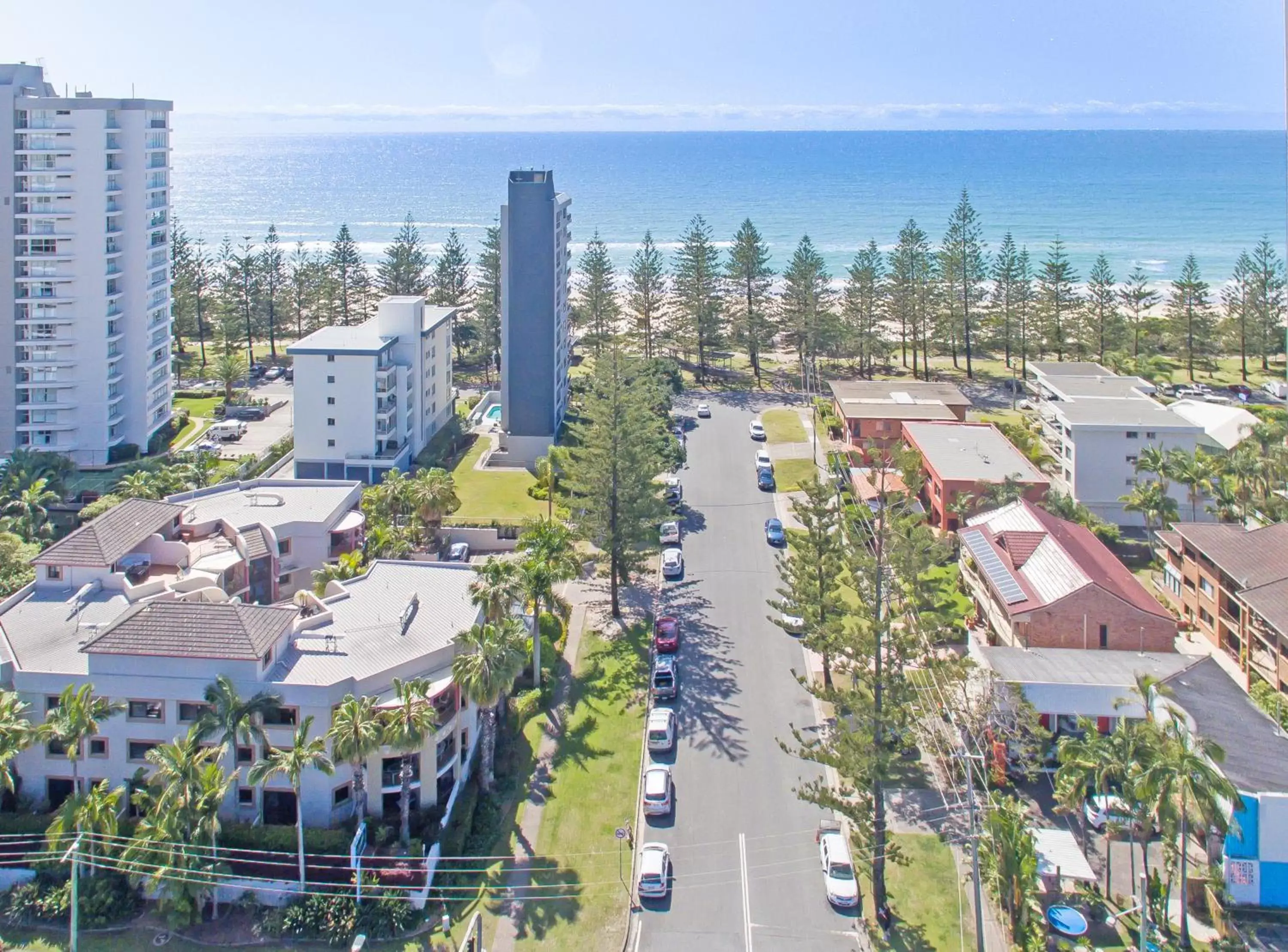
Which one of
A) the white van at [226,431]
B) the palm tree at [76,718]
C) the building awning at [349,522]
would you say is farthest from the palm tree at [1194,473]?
the white van at [226,431]

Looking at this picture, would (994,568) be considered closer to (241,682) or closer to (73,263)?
(241,682)

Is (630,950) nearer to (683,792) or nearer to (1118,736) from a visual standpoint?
(683,792)

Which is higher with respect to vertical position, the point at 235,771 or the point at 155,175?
the point at 155,175

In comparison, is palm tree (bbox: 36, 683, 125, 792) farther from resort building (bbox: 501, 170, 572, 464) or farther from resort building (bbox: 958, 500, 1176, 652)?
resort building (bbox: 501, 170, 572, 464)

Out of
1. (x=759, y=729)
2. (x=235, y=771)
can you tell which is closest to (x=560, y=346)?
(x=759, y=729)

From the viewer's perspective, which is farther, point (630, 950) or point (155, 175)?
point (155, 175)

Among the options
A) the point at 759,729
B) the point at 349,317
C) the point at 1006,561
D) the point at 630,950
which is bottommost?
the point at 630,950
